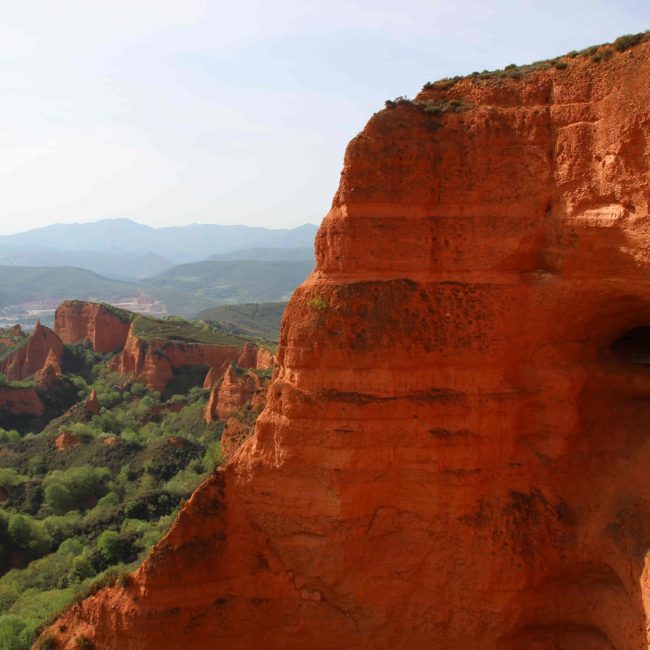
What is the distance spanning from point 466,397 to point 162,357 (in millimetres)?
49770

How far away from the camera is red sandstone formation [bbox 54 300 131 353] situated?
72.8m

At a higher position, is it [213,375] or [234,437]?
[234,437]

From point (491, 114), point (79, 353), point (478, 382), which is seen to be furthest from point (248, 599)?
point (79, 353)

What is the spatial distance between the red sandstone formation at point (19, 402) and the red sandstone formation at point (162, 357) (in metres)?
8.06

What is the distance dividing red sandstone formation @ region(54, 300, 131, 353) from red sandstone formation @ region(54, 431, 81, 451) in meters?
26.1

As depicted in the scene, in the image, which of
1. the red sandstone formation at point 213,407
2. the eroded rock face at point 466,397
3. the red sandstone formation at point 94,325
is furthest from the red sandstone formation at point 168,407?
the eroded rock face at point 466,397

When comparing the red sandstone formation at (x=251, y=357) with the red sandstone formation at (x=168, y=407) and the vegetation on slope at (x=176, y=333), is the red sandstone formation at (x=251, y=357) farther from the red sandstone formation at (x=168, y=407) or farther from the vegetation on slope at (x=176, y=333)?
the vegetation on slope at (x=176, y=333)

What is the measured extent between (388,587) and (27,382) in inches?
2155

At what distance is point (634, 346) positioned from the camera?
1572 cm

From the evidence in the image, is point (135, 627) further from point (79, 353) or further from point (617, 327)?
point (79, 353)

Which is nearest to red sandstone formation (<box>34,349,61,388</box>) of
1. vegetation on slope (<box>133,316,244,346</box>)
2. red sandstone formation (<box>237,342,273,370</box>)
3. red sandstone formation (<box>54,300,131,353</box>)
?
red sandstone formation (<box>54,300,131,353</box>)

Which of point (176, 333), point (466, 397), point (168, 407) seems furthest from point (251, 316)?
point (466, 397)

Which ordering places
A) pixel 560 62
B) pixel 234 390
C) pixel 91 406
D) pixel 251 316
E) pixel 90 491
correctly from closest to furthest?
1. pixel 560 62
2. pixel 90 491
3. pixel 234 390
4. pixel 91 406
5. pixel 251 316

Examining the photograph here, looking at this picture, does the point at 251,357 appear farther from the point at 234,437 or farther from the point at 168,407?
the point at 234,437
